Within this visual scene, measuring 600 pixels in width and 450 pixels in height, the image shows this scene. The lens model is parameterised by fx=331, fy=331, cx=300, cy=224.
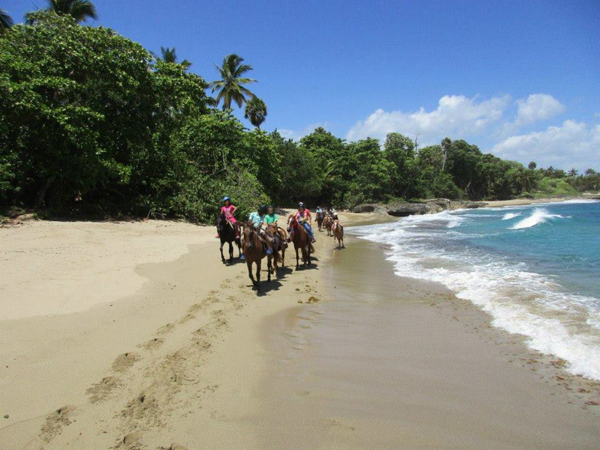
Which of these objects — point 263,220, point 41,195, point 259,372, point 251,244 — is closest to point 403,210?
point 263,220

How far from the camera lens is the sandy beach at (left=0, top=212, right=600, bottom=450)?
3.06 m

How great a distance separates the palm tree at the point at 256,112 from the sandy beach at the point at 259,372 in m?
37.6

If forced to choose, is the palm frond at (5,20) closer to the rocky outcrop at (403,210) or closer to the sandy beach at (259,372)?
the sandy beach at (259,372)

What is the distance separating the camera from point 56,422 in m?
3.07

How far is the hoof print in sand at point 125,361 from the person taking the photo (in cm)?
405

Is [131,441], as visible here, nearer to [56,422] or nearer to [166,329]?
[56,422]

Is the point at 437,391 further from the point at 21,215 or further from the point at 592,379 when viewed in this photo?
the point at 21,215

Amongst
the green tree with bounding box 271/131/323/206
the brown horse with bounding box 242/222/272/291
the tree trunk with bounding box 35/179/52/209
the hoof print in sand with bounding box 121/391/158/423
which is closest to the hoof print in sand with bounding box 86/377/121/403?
the hoof print in sand with bounding box 121/391/158/423

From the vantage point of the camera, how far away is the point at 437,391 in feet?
12.5

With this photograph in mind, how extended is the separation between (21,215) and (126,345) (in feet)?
46.9

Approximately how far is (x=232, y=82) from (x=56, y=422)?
39.4m

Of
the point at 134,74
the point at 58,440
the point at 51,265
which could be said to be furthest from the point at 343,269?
the point at 134,74

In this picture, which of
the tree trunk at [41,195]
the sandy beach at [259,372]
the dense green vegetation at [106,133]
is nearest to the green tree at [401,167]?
the dense green vegetation at [106,133]

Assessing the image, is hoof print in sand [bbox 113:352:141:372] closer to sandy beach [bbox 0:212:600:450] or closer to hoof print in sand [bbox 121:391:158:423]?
sandy beach [bbox 0:212:600:450]
